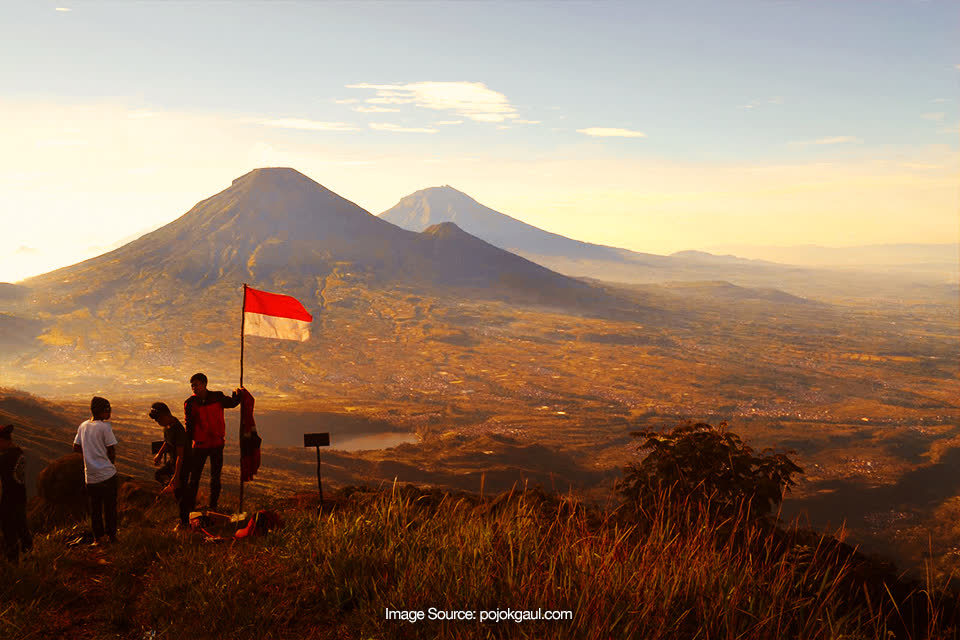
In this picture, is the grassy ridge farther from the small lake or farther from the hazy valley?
the small lake

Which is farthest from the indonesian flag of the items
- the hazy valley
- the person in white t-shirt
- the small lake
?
Result: the small lake

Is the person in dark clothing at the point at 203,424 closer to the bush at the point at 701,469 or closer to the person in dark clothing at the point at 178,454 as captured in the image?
the person in dark clothing at the point at 178,454

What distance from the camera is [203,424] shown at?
9.31 meters

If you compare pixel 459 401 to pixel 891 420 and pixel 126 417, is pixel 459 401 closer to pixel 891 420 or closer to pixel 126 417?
pixel 126 417

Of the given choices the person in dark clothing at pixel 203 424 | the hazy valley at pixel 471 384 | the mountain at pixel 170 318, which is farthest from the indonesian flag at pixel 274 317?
the mountain at pixel 170 318

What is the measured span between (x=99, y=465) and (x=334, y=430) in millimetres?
76999

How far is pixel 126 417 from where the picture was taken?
254 feet

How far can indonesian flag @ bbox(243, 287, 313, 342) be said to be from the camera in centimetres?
988

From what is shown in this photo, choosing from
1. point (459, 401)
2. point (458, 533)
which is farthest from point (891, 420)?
point (458, 533)

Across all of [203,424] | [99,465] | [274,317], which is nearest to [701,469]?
[274,317]

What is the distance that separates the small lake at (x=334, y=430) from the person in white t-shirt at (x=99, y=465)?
2632 inches

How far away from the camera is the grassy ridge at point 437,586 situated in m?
4.11

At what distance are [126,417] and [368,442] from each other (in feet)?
97.0

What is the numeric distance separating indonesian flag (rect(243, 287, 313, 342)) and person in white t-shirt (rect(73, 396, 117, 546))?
2360 mm
